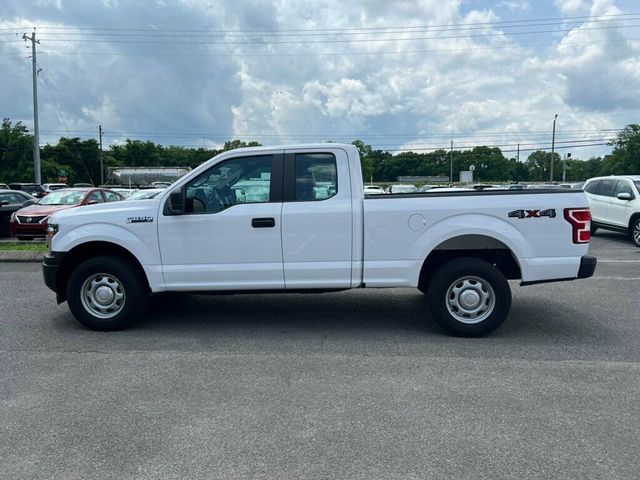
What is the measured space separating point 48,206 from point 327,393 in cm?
1283

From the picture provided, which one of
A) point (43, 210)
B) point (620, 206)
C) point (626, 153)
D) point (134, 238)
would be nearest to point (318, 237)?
point (134, 238)

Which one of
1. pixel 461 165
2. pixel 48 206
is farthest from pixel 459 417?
pixel 461 165

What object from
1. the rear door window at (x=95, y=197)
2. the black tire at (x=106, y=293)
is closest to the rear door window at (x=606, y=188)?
the black tire at (x=106, y=293)

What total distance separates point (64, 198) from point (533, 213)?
540 inches

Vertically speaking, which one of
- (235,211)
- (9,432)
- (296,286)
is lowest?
(9,432)

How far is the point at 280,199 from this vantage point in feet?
18.7

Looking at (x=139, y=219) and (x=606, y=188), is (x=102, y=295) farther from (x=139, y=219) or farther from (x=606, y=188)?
(x=606, y=188)

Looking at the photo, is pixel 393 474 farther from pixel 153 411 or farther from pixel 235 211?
pixel 235 211

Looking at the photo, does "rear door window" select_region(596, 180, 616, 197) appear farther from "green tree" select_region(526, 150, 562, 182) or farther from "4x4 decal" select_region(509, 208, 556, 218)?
"green tree" select_region(526, 150, 562, 182)

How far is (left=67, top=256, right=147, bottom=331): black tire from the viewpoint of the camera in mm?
5871

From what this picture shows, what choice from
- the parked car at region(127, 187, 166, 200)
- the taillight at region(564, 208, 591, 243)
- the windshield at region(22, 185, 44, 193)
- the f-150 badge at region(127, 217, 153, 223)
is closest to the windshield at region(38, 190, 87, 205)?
the parked car at region(127, 187, 166, 200)

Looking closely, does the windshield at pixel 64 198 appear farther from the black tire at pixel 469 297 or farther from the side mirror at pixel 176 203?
the black tire at pixel 469 297

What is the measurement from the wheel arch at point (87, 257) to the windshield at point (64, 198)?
31.7 feet

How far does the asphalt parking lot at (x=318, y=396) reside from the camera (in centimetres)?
324
